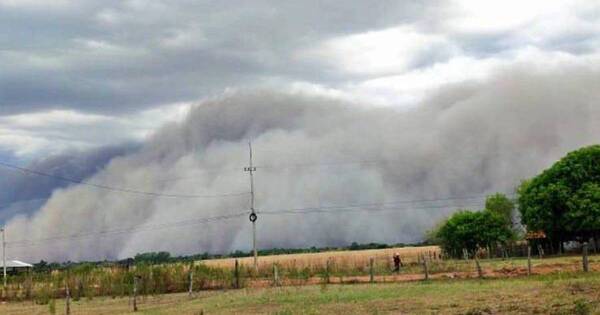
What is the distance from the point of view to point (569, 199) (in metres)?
83.3

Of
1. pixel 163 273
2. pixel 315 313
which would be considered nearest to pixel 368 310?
pixel 315 313

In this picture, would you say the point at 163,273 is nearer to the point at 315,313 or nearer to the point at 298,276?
the point at 298,276

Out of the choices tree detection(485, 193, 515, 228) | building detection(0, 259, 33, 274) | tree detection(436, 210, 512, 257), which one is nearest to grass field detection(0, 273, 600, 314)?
tree detection(436, 210, 512, 257)

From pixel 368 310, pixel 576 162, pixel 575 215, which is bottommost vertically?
pixel 368 310

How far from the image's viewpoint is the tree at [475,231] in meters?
94.6

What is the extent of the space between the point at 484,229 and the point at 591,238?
1279 cm

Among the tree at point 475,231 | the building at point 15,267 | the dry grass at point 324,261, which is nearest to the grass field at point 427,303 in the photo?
the dry grass at point 324,261

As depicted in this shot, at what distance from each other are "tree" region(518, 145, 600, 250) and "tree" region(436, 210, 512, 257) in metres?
5.88

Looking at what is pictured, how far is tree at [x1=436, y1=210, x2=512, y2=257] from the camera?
94625 millimetres

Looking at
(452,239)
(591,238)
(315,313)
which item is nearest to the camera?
(315,313)

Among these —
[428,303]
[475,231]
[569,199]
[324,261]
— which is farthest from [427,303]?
[475,231]

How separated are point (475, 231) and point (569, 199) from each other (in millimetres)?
14635

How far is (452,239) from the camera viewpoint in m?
96.8

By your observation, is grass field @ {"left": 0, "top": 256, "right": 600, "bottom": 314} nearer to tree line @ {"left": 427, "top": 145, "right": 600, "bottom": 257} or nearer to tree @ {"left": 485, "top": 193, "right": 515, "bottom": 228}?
tree line @ {"left": 427, "top": 145, "right": 600, "bottom": 257}
